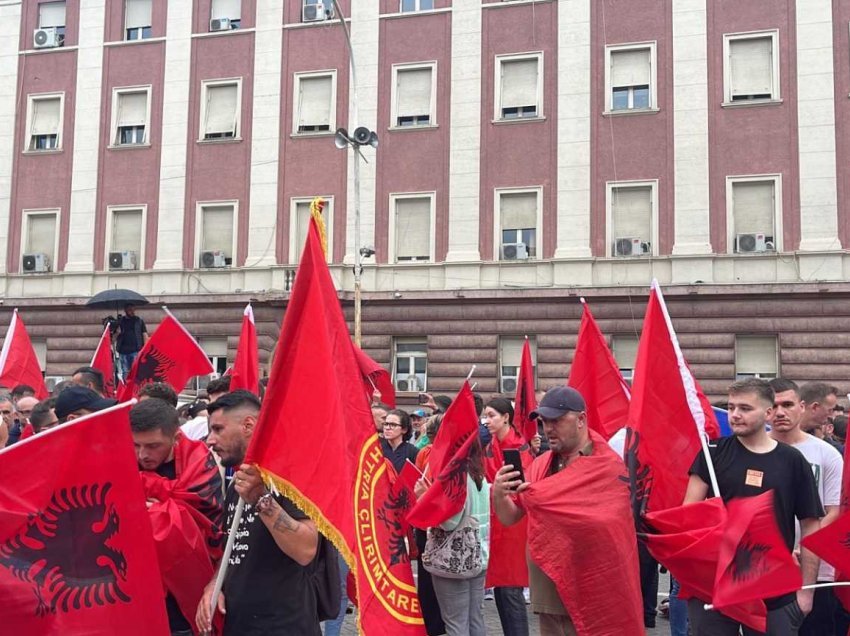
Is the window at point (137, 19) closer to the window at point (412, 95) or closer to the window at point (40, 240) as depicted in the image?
the window at point (40, 240)

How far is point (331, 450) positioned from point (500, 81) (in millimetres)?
20335

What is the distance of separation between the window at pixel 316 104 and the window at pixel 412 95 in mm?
1691

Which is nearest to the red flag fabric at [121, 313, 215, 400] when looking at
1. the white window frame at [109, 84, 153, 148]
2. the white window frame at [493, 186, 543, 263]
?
the white window frame at [493, 186, 543, 263]

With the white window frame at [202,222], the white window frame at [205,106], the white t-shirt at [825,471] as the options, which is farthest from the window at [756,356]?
the white t-shirt at [825,471]

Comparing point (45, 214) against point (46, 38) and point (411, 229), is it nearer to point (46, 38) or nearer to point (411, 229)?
point (46, 38)

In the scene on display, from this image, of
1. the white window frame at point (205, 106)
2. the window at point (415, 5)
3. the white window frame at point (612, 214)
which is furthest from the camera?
the white window frame at point (205, 106)

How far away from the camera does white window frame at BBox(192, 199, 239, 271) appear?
2455 centimetres

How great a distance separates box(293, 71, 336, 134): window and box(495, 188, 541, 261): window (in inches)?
199

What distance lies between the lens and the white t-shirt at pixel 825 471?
5535mm

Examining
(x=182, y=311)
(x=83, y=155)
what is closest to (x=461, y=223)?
(x=182, y=311)

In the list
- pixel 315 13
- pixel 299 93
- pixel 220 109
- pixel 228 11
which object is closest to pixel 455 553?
pixel 299 93

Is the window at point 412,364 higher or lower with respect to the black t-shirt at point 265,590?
higher

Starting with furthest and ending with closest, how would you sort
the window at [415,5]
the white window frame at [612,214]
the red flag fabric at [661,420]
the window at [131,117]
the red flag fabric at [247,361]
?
the window at [131,117] < the window at [415,5] < the white window frame at [612,214] < the red flag fabric at [247,361] < the red flag fabric at [661,420]

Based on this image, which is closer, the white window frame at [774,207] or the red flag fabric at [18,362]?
the red flag fabric at [18,362]
